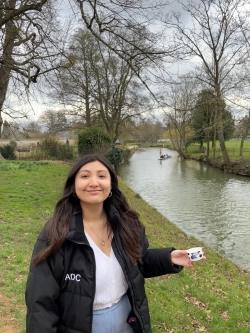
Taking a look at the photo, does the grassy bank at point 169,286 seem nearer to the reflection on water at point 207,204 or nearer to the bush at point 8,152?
the reflection on water at point 207,204

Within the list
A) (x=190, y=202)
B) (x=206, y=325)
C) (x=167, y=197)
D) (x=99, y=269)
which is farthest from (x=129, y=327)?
(x=167, y=197)

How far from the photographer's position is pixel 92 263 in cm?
166

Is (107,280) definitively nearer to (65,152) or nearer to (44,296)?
(44,296)

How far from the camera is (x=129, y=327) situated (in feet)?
5.90

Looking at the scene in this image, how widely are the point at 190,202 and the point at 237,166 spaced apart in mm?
12297

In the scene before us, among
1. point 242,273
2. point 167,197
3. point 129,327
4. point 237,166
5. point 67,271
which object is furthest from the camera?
point 237,166

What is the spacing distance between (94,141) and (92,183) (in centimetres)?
1832

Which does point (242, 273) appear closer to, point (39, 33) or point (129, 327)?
point (129, 327)

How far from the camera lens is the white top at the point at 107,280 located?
1.70 m

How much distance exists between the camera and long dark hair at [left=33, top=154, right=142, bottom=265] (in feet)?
5.55

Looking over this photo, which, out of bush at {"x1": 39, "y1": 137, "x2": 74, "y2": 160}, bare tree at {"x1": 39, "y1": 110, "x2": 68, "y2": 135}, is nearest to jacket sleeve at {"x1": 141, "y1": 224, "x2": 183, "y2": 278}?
bush at {"x1": 39, "y1": 137, "x2": 74, "y2": 160}

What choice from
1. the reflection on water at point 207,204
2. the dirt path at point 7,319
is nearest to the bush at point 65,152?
the reflection on water at point 207,204

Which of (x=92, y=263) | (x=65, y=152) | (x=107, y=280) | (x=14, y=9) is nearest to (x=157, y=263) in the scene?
(x=107, y=280)

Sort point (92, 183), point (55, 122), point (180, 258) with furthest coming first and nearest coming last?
point (55, 122), point (180, 258), point (92, 183)
